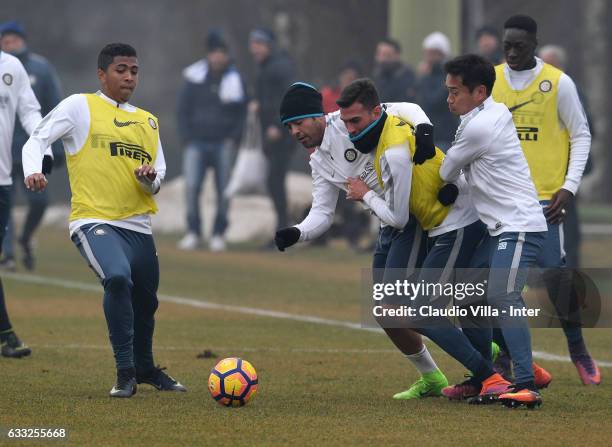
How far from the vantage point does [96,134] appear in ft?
28.9

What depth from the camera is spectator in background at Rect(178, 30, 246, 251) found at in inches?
771

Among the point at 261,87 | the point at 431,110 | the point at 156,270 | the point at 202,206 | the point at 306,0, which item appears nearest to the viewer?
the point at 156,270

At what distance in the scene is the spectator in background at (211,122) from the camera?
19.6m

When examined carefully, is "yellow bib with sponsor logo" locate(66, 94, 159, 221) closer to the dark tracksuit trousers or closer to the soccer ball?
the dark tracksuit trousers

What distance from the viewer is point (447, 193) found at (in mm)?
8469

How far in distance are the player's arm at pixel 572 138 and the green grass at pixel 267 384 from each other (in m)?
1.13

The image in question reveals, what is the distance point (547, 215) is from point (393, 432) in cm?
253

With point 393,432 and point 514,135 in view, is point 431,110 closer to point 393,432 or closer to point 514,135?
point 514,135

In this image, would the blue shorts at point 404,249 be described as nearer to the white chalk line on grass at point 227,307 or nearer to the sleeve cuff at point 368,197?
the sleeve cuff at point 368,197

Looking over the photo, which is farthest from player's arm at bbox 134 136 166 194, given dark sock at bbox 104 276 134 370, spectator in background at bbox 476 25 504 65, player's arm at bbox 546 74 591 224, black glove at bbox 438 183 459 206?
spectator in background at bbox 476 25 504 65

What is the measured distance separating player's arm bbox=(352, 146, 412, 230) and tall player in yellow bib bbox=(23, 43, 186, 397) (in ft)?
4.49

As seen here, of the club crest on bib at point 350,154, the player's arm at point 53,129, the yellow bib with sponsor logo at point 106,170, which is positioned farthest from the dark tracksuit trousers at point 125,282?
the club crest on bib at point 350,154

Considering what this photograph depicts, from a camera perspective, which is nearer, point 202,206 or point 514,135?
point 514,135

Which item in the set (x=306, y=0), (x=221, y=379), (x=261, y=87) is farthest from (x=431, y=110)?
(x=306, y=0)
